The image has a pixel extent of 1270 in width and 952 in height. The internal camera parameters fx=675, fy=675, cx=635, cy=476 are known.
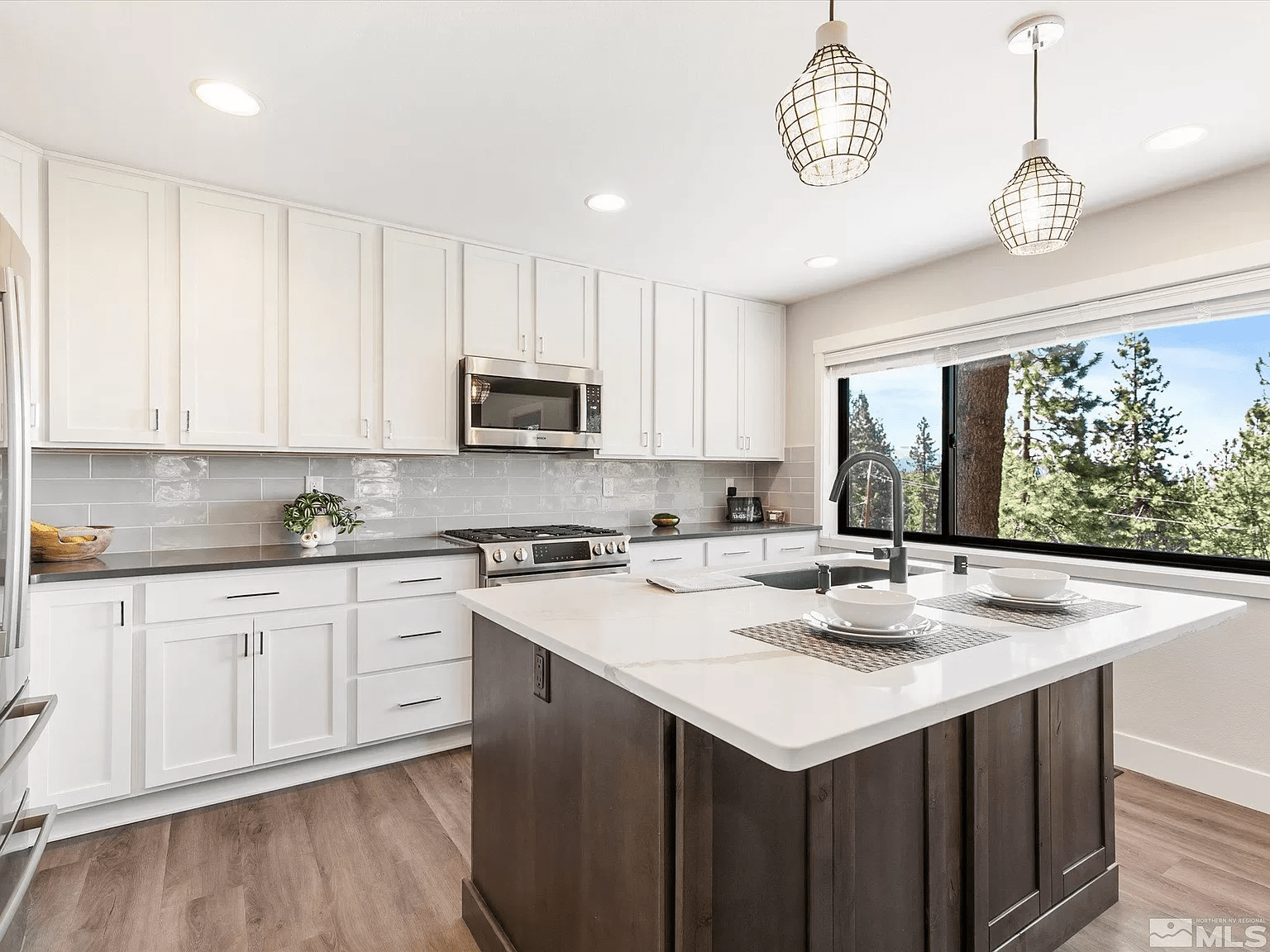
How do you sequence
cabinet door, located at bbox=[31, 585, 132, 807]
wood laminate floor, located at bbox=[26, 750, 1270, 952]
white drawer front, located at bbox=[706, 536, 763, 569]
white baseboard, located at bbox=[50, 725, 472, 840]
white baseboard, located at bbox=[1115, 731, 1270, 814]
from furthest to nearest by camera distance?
white drawer front, located at bbox=[706, 536, 763, 569]
white baseboard, located at bbox=[1115, 731, 1270, 814]
white baseboard, located at bbox=[50, 725, 472, 840]
cabinet door, located at bbox=[31, 585, 132, 807]
wood laminate floor, located at bbox=[26, 750, 1270, 952]

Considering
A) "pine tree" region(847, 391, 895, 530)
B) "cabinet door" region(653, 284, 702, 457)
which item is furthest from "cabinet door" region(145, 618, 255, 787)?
"pine tree" region(847, 391, 895, 530)

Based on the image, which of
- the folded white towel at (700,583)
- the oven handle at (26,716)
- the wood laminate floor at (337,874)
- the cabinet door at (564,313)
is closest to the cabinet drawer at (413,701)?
the wood laminate floor at (337,874)

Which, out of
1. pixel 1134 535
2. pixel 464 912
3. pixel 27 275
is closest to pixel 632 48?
pixel 27 275

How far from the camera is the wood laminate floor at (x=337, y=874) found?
180 centimetres

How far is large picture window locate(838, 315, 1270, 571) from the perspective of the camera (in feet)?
8.87

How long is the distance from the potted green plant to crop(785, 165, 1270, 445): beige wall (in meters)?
2.83

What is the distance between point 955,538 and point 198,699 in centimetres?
357

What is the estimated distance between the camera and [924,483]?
12.6ft

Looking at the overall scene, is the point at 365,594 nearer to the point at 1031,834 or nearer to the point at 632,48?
the point at 632,48

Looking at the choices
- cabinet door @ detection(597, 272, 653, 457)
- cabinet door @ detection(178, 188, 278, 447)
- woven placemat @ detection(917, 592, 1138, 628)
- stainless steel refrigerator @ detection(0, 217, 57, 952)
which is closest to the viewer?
stainless steel refrigerator @ detection(0, 217, 57, 952)

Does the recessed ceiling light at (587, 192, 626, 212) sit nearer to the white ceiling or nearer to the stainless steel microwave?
the white ceiling

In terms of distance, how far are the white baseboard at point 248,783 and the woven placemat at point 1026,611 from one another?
2225 millimetres

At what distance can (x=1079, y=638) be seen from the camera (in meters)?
1.36

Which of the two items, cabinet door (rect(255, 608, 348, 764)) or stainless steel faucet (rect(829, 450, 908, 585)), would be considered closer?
stainless steel faucet (rect(829, 450, 908, 585))
